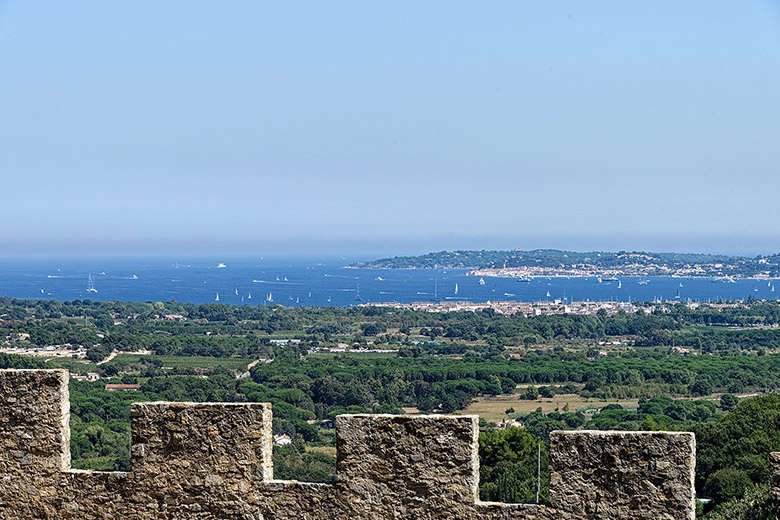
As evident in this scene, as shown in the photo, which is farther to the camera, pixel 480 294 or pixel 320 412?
pixel 480 294

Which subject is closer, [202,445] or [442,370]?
[202,445]

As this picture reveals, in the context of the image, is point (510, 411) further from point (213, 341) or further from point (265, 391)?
point (213, 341)

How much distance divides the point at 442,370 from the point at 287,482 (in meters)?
68.3

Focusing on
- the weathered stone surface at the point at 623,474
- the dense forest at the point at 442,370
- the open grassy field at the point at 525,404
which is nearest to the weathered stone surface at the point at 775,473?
the weathered stone surface at the point at 623,474

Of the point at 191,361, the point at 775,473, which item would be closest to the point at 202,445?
the point at 775,473

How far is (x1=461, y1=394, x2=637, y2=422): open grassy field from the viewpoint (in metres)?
56.9

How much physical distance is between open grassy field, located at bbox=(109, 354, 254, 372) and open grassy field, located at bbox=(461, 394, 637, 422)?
21.9 meters

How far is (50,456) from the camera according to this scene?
465cm

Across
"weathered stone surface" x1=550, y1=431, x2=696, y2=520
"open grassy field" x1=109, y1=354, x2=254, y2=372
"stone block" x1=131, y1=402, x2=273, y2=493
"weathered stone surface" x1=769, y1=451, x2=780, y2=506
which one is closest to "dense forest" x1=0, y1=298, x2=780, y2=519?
"open grassy field" x1=109, y1=354, x2=254, y2=372

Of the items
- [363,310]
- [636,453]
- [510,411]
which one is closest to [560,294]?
[363,310]

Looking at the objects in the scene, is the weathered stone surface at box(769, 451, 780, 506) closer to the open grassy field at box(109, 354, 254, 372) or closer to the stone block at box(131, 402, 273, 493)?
the stone block at box(131, 402, 273, 493)

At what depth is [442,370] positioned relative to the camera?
72000mm

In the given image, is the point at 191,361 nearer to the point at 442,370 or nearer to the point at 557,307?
the point at 442,370

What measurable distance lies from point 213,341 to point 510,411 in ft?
141
